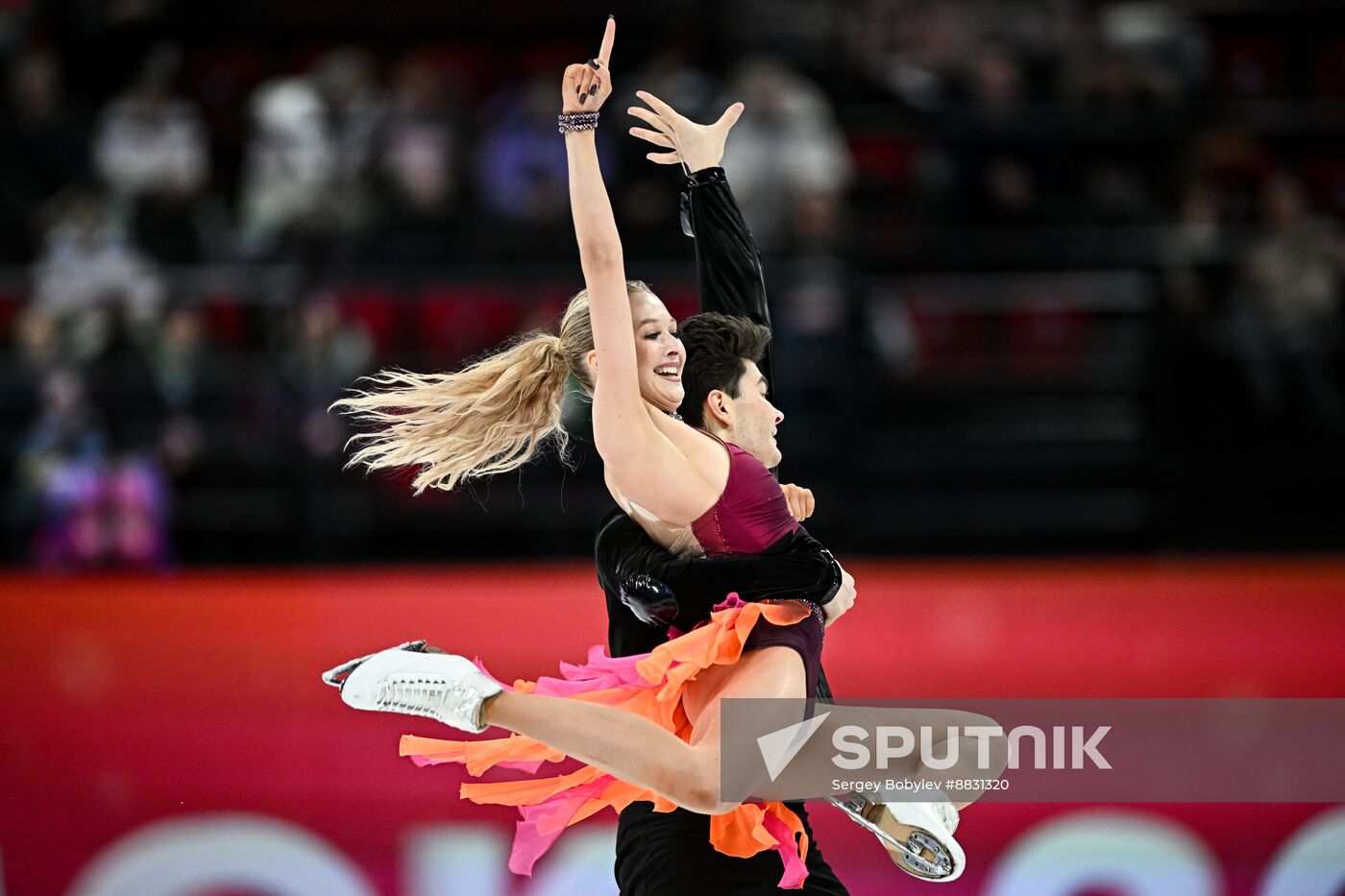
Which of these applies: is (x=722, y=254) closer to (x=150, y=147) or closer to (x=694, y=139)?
(x=694, y=139)

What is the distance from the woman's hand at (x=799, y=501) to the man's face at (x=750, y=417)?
0.17 metres

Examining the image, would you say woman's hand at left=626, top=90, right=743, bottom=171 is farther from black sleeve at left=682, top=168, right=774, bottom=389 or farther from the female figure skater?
the female figure skater

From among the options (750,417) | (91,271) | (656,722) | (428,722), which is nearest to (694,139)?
(750,417)

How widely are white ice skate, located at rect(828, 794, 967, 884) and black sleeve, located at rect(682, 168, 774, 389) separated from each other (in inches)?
38.4

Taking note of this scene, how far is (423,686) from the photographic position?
2979 mm

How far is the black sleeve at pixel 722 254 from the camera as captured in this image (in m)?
3.71

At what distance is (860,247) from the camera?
8.02 meters

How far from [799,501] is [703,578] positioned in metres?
0.49

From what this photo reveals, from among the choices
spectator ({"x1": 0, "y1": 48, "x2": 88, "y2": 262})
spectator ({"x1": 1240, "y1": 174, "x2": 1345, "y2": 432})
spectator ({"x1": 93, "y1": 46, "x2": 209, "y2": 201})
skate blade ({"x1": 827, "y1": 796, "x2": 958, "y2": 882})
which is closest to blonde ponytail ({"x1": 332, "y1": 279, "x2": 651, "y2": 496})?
skate blade ({"x1": 827, "y1": 796, "x2": 958, "y2": 882})

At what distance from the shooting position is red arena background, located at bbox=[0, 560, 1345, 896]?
14.0ft

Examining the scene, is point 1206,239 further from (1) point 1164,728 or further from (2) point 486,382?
(2) point 486,382

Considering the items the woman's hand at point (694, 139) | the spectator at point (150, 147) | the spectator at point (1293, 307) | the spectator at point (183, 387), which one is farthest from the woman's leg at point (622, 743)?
the spectator at point (150, 147)

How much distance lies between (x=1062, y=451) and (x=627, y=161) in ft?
8.90

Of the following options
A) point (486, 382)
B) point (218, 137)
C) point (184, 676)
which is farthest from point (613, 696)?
point (218, 137)
